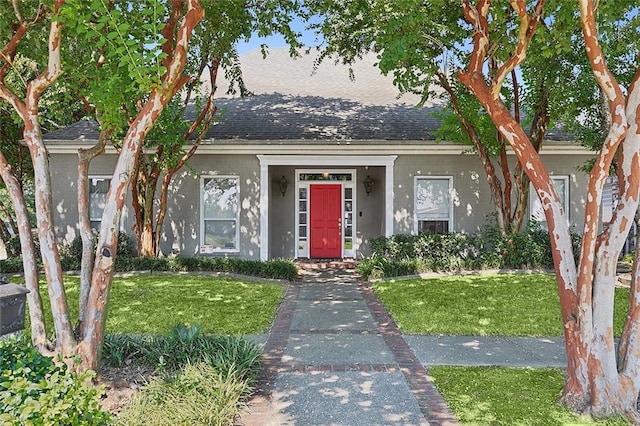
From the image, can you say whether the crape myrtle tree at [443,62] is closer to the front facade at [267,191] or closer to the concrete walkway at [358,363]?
the front facade at [267,191]

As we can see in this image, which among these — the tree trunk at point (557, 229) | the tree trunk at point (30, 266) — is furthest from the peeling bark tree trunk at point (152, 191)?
the tree trunk at point (557, 229)

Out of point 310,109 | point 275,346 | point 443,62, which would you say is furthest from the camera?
point 310,109

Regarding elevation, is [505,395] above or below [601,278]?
below

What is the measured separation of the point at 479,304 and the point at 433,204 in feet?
16.4

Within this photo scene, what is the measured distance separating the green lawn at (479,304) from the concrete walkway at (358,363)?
1.02 feet

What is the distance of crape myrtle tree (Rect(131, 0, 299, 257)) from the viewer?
298 inches

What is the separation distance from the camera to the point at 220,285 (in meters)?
8.86

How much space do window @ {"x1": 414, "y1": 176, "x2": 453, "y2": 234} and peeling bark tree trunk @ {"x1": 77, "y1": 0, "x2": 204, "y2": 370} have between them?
8795 millimetres

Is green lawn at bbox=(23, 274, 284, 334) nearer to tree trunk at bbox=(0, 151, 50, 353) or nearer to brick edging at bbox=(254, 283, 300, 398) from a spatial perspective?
brick edging at bbox=(254, 283, 300, 398)

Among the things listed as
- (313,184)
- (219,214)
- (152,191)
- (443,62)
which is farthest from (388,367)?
(313,184)

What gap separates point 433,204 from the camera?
11.8 m

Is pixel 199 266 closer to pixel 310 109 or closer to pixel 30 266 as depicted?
A: pixel 310 109

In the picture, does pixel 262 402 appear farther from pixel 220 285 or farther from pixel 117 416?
pixel 220 285

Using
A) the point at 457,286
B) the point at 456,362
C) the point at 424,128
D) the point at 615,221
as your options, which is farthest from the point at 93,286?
the point at 424,128
